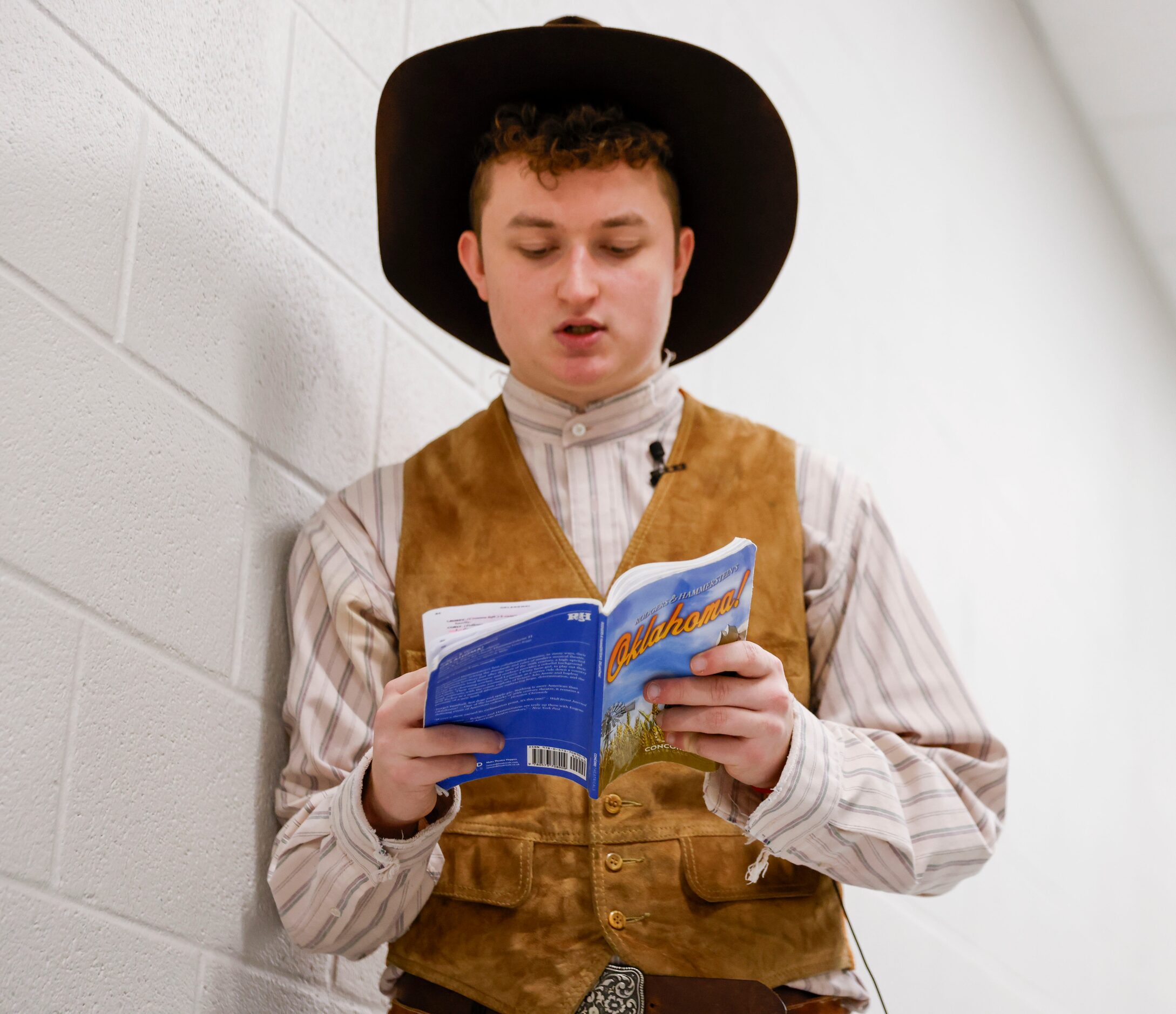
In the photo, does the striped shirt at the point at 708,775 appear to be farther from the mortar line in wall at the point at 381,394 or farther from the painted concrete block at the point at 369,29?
the painted concrete block at the point at 369,29

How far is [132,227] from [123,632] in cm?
40

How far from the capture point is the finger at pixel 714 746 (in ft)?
3.94

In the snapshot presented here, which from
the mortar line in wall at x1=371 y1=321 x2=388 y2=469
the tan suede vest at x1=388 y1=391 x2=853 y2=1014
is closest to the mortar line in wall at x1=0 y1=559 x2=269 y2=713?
the tan suede vest at x1=388 y1=391 x2=853 y2=1014

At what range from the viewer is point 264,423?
158 centimetres

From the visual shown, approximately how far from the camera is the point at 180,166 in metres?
1.49

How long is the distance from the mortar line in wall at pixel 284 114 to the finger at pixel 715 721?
32.8 inches

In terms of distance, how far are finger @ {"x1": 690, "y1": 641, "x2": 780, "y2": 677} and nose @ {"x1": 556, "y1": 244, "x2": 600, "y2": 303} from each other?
484mm

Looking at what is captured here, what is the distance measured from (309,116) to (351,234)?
6.2 inches

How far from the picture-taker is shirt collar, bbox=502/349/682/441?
159 cm

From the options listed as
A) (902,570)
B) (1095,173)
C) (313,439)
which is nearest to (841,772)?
(902,570)

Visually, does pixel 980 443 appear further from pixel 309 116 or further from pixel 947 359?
pixel 309 116

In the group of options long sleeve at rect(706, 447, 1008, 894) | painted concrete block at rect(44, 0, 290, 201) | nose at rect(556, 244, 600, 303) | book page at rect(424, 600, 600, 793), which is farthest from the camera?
nose at rect(556, 244, 600, 303)

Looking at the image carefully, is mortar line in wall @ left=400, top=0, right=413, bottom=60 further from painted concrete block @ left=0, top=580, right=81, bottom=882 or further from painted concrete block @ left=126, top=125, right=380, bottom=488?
painted concrete block @ left=0, top=580, right=81, bottom=882

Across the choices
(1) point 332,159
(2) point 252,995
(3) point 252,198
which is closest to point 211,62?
(3) point 252,198
